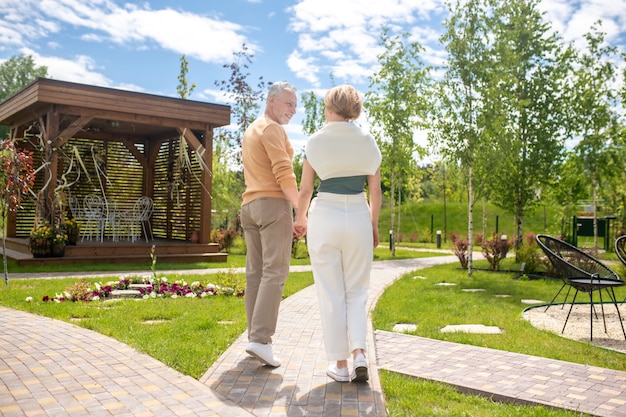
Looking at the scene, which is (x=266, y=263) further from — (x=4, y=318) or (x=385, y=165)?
(x=385, y=165)

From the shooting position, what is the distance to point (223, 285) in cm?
779

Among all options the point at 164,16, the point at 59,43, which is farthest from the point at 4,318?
the point at 59,43

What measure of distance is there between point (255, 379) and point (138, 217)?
36.6 feet

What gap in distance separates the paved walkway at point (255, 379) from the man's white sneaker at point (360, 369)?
0.17 feet

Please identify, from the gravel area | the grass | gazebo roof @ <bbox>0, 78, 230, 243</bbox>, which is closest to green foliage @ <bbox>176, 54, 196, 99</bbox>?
gazebo roof @ <bbox>0, 78, 230, 243</bbox>

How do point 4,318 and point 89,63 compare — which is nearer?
point 4,318

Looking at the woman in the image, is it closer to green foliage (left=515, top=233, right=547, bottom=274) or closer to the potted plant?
green foliage (left=515, top=233, right=547, bottom=274)

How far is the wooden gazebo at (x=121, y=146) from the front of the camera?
1170 cm

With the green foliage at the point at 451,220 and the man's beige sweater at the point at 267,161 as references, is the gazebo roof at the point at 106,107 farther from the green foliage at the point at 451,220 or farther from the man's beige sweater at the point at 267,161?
the green foliage at the point at 451,220

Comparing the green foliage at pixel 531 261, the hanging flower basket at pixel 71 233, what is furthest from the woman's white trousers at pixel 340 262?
the hanging flower basket at pixel 71 233

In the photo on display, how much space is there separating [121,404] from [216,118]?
1091 cm

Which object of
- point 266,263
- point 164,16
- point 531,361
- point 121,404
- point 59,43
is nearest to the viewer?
point 121,404

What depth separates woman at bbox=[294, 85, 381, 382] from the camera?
11.7 feet

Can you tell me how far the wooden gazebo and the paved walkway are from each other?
25.3ft
